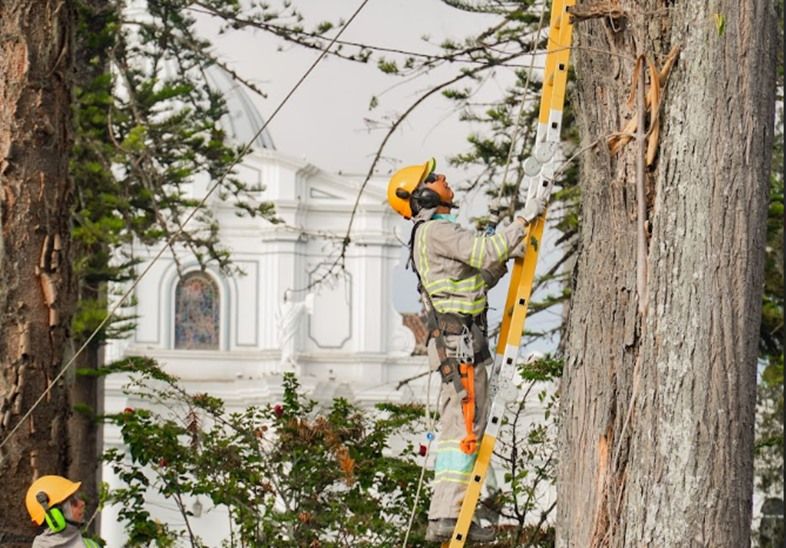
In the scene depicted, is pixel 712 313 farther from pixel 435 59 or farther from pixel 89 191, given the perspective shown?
pixel 89 191

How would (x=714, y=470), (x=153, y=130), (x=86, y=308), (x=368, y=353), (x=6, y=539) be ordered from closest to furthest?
1. (x=714, y=470)
2. (x=6, y=539)
3. (x=86, y=308)
4. (x=153, y=130)
5. (x=368, y=353)

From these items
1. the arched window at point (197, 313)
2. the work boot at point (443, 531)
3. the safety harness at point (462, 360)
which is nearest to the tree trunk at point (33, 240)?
the work boot at point (443, 531)

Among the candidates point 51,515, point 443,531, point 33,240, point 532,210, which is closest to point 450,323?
point 532,210

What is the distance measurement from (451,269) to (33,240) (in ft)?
13.8

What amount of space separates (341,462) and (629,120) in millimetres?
4466

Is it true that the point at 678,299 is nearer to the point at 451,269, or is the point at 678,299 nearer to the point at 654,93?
the point at 654,93

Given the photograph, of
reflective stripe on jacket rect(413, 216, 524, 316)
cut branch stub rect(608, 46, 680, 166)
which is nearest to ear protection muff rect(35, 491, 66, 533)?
reflective stripe on jacket rect(413, 216, 524, 316)

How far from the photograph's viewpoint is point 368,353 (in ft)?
191

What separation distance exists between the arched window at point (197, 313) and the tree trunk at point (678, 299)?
167 ft

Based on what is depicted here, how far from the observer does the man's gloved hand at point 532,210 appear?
704 cm

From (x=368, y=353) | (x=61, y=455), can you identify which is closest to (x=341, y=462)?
(x=61, y=455)

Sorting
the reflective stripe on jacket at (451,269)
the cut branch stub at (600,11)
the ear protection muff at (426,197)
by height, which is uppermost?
the cut branch stub at (600,11)

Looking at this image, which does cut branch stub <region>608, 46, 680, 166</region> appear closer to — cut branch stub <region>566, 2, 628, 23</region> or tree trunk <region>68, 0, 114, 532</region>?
cut branch stub <region>566, 2, 628, 23</region>

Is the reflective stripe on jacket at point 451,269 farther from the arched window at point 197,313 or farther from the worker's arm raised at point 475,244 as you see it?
the arched window at point 197,313
